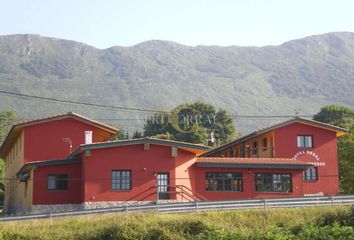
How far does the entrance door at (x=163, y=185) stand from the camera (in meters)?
47.4

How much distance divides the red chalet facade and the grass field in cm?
1058

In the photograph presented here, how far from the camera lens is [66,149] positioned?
54.0 m

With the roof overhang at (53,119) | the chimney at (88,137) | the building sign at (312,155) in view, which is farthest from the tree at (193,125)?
the chimney at (88,137)

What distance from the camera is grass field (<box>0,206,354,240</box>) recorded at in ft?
101

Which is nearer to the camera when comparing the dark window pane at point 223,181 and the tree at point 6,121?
the dark window pane at point 223,181

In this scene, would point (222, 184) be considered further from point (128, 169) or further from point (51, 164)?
point (51, 164)

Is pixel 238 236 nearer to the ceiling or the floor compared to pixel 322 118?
nearer to the floor

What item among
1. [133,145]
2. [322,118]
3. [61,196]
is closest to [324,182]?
[133,145]

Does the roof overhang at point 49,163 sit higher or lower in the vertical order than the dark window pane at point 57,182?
higher

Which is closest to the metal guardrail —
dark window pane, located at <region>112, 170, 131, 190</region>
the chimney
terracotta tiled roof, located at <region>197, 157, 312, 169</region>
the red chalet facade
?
dark window pane, located at <region>112, 170, 131, 190</region>

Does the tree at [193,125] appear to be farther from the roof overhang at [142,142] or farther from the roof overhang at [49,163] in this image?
the roof overhang at [49,163]

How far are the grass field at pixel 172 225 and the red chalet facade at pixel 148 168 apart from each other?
34.7 ft

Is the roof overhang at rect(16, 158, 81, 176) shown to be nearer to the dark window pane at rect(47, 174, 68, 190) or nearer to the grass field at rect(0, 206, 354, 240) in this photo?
the dark window pane at rect(47, 174, 68, 190)

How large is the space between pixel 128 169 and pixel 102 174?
1.86 meters
